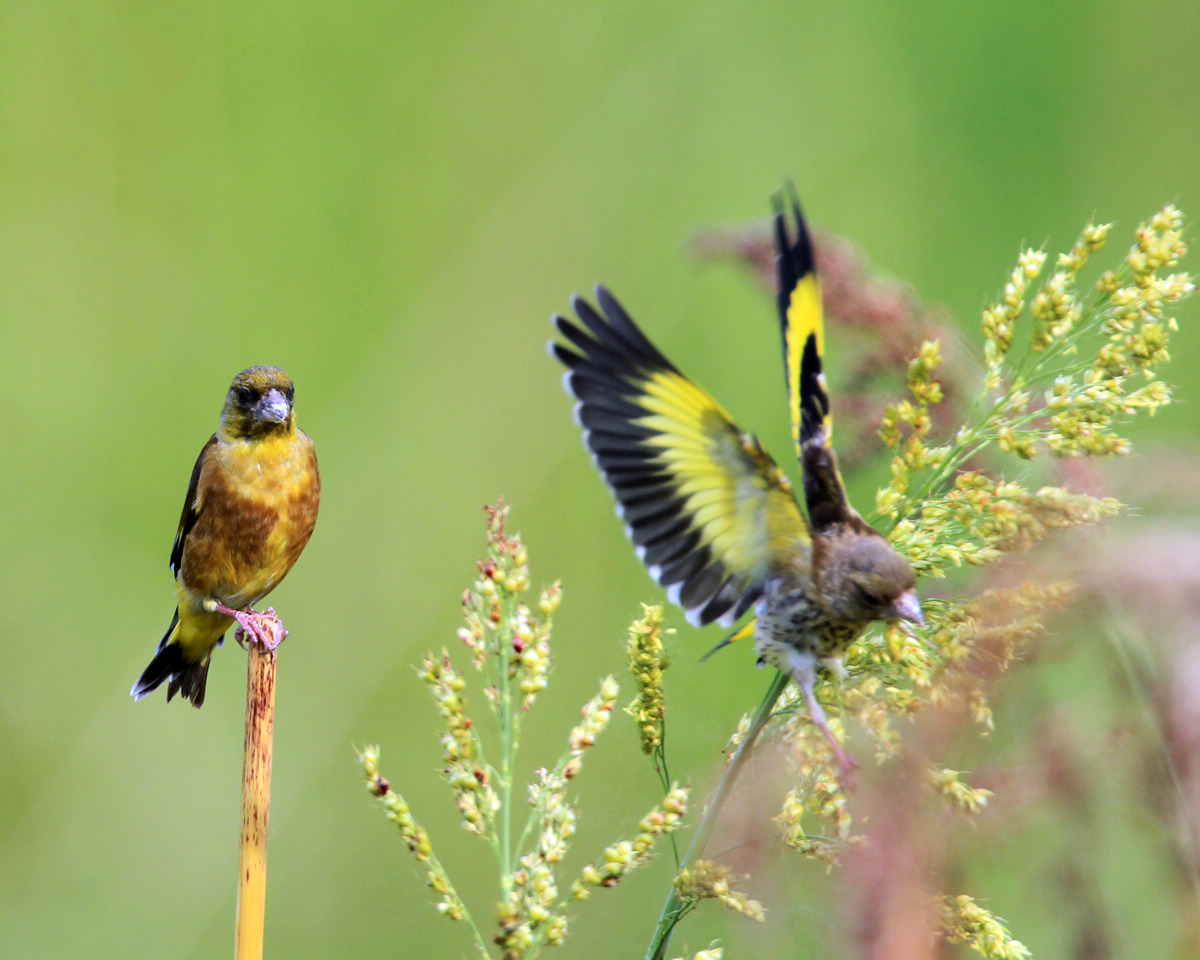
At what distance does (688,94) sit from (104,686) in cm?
265

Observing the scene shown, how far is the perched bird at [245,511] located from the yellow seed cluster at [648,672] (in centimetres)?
143

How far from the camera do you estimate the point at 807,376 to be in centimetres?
176

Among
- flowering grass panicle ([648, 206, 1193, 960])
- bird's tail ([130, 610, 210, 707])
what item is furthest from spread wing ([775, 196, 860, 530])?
bird's tail ([130, 610, 210, 707])

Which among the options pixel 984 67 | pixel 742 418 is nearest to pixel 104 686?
pixel 742 418

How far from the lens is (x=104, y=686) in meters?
3.22

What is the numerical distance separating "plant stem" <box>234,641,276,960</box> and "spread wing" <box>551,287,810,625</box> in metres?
0.58

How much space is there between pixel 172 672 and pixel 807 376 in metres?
1.87

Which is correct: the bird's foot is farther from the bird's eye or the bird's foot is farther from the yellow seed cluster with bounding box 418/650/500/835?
the bird's eye

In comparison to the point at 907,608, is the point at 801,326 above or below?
above

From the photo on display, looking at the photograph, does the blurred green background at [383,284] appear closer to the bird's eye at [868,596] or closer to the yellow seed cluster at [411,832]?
the bird's eye at [868,596]

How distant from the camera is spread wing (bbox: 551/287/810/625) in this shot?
1.69 m

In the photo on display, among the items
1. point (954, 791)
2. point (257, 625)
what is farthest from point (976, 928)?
point (257, 625)

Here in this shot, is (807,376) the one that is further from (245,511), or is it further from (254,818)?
(245,511)

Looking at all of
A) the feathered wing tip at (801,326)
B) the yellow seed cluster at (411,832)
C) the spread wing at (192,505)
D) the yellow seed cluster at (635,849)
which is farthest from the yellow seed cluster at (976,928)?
the spread wing at (192,505)
